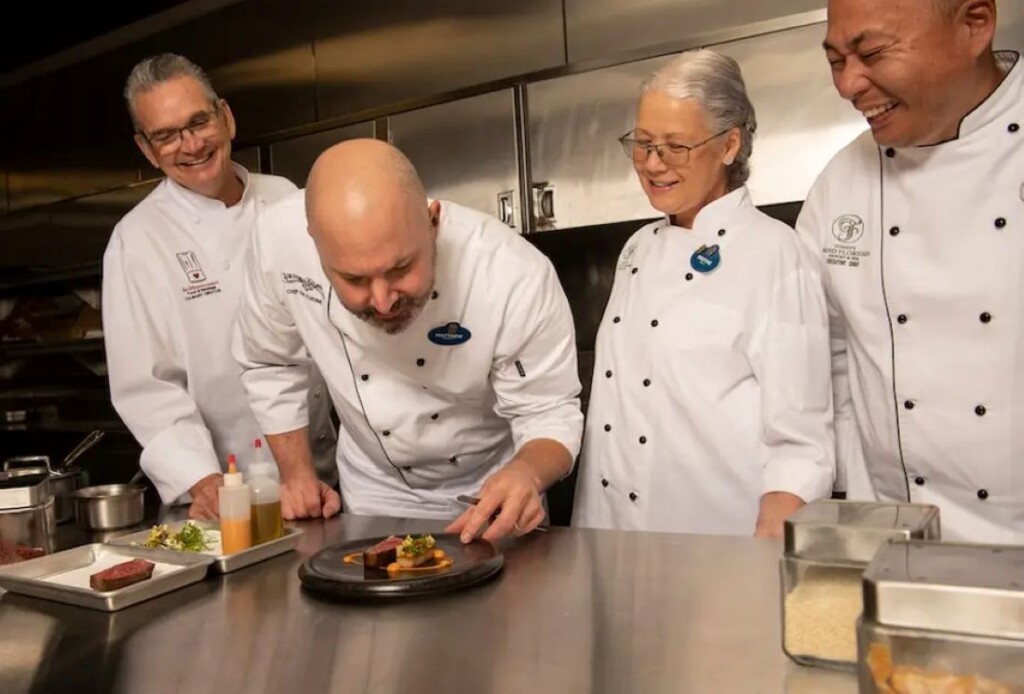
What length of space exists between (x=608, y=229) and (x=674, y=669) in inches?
94.8

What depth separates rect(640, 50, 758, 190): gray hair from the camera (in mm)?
1837

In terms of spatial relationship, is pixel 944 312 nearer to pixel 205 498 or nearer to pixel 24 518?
pixel 205 498

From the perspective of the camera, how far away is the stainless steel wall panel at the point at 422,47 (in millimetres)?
3598

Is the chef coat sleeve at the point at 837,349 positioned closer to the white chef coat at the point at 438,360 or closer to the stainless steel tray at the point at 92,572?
the white chef coat at the point at 438,360

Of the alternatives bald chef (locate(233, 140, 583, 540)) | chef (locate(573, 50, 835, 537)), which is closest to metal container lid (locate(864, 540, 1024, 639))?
bald chef (locate(233, 140, 583, 540))

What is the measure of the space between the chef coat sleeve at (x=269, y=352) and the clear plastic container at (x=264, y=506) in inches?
17.4

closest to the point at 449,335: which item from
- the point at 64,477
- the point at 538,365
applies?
the point at 538,365

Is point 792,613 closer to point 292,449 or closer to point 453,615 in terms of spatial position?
point 453,615

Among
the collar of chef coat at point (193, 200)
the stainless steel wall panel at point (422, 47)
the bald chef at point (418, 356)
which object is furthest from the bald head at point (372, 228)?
the stainless steel wall panel at point (422, 47)

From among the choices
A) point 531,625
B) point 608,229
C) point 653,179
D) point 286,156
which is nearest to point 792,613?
point 531,625

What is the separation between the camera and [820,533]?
0.84m

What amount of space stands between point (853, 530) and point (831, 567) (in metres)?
0.04

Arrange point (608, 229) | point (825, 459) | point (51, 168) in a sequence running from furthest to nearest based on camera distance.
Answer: point (51, 168) < point (608, 229) < point (825, 459)

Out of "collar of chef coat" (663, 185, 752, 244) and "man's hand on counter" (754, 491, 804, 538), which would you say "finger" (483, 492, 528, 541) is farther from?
"collar of chef coat" (663, 185, 752, 244)
